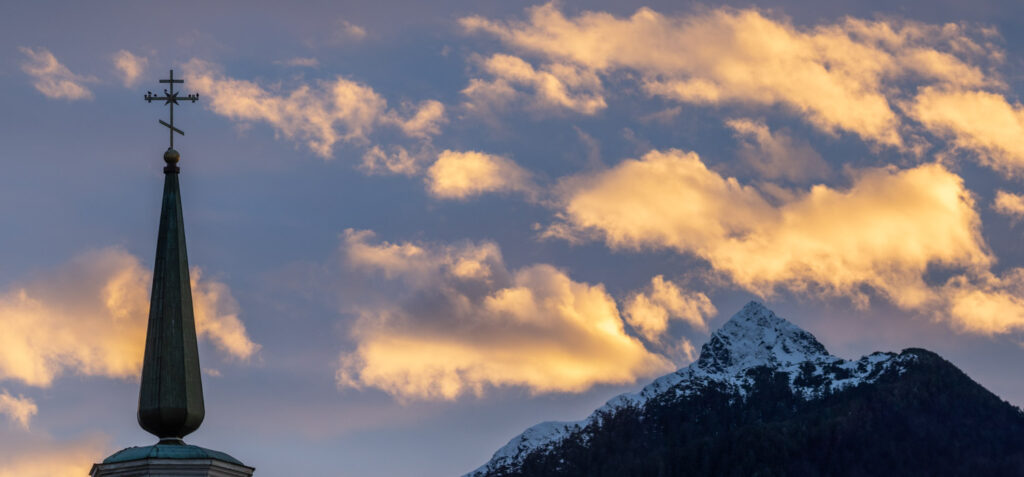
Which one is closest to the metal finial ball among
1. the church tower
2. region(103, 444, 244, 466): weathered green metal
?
the church tower

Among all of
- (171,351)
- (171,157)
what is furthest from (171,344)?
(171,157)

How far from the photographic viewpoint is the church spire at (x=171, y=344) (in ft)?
168

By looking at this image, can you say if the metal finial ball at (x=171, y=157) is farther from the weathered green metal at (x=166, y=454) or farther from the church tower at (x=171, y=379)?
the weathered green metal at (x=166, y=454)

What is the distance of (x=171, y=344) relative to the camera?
170 feet

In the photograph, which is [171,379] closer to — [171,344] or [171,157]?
[171,344]

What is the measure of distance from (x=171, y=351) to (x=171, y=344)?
0.74 ft

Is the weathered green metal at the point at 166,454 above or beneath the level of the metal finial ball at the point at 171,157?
beneath

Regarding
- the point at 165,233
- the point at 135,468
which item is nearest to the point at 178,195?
the point at 165,233

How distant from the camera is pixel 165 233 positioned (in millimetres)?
53531

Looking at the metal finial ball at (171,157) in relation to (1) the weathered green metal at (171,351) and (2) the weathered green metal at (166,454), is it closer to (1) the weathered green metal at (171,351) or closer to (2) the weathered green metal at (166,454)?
(1) the weathered green metal at (171,351)

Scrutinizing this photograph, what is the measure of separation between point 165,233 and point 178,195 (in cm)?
141

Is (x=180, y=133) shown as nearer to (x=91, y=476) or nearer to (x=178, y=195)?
(x=178, y=195)

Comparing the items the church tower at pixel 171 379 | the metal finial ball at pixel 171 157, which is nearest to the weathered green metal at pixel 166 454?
the church tower at pixel 171 379

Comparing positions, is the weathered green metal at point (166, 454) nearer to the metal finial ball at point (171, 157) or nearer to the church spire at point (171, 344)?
the church spire at point (171, 344)
